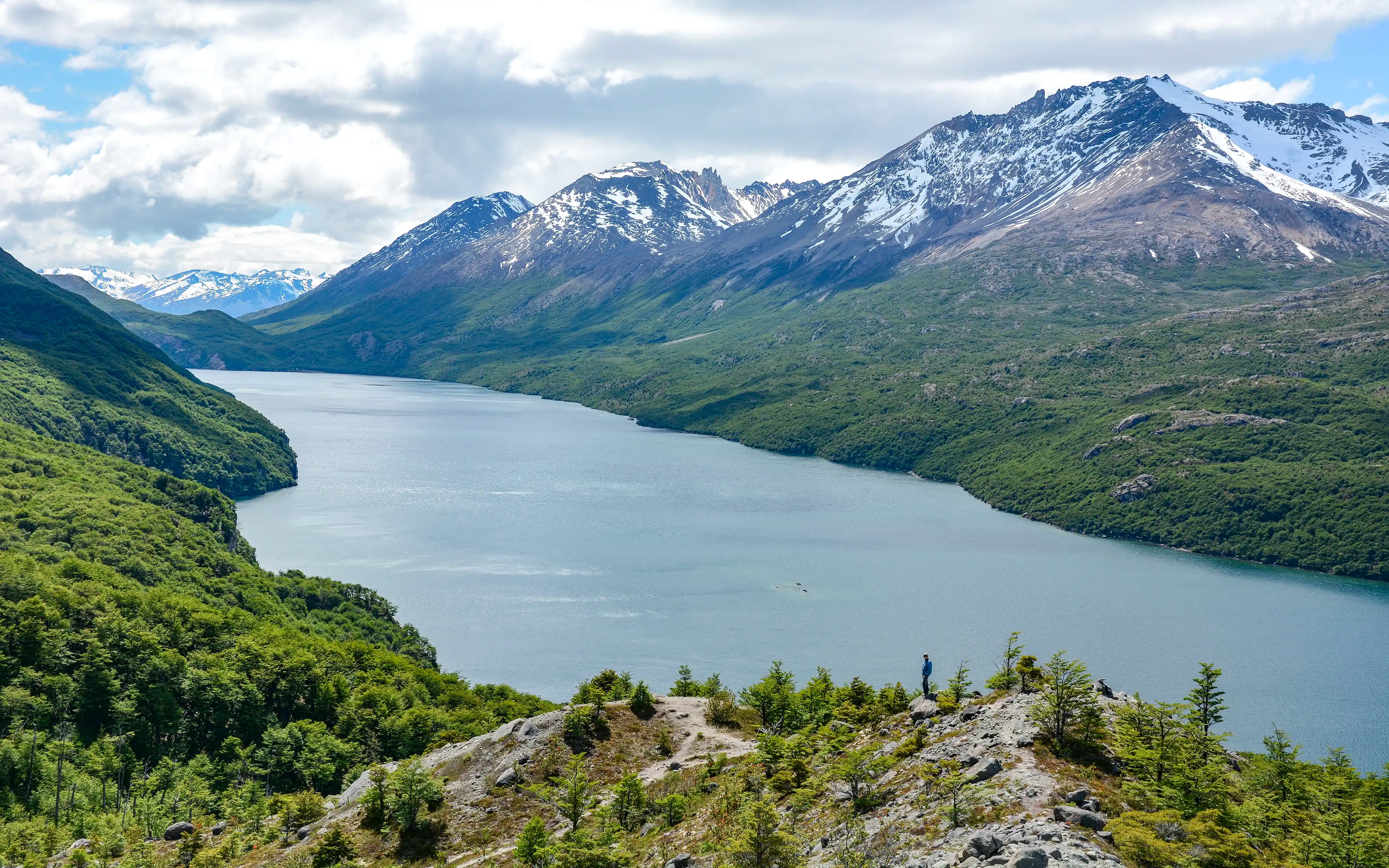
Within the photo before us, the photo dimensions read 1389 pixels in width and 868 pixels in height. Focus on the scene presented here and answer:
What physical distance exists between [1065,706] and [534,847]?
1801cm

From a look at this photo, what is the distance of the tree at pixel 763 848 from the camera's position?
2708 cm

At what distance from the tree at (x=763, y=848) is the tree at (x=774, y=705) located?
17623 mm

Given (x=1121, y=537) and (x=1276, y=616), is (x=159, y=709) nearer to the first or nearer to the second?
(x=1276, y=616)

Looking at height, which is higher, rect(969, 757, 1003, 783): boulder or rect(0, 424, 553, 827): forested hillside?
rect(969, 757, 1003, 783): boulder

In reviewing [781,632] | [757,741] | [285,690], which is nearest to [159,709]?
[285,690]

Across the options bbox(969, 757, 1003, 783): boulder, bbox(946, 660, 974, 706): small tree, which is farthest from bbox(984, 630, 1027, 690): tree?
bbox(969, 757, 1003, 783): boulder

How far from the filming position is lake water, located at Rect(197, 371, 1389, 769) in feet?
357

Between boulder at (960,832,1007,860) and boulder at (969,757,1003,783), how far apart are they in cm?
421

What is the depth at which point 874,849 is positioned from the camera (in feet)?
89.2

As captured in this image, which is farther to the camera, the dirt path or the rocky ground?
the dirt path

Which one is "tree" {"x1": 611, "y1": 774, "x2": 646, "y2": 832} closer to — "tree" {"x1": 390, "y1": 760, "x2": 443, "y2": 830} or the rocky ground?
the rocky ground

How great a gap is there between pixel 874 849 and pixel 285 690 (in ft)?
174

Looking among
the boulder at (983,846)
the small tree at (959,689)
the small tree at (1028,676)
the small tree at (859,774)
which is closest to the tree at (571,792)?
the small tree at (859,774)

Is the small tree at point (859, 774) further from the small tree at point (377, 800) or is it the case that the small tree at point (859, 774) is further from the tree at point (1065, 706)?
the small tree at point (377, 800)
